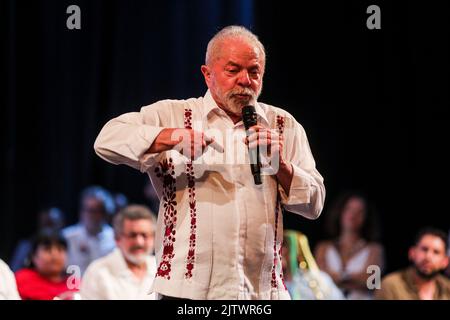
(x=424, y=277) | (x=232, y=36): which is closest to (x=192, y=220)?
(x=232, y=36)

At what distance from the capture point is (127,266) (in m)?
4.43

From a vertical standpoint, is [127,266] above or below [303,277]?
above

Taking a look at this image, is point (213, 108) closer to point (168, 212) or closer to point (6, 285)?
A: point (168, 212)

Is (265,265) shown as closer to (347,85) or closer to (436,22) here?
(347,85)

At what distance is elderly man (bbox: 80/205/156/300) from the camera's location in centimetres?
437

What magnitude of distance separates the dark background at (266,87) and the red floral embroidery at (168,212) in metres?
2.85

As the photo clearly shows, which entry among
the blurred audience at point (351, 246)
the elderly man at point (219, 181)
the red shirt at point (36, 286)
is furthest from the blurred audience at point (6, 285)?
the blurred audience at point (351, 246)

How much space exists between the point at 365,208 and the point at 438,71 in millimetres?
1252

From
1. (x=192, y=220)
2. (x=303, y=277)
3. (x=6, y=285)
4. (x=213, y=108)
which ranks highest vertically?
(x=213, y=108)

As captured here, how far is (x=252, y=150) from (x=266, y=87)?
324cm

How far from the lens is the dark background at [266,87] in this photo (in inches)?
225

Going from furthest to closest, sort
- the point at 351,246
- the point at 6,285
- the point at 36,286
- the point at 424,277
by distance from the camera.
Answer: the point at 351,246, the point at 424,277, the point at 36,286, the point at 6,285

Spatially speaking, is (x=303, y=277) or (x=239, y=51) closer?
(x=239, y=51)
